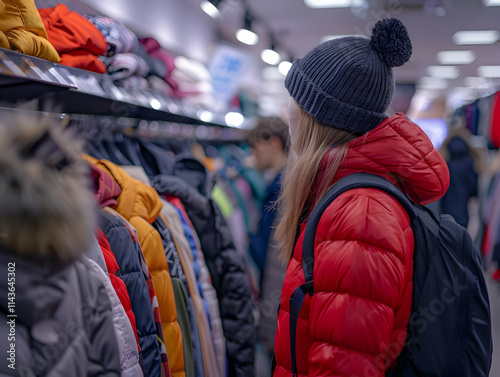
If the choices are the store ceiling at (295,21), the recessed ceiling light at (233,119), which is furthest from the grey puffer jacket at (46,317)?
the recessed ceiling light at (233,119)

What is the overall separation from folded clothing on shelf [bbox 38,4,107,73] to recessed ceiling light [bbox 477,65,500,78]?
8229 millimetres

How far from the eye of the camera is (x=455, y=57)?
7.89 m

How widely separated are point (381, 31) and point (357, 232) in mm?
502

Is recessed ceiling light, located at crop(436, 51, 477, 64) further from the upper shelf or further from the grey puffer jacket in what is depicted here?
the grey puffer jacket

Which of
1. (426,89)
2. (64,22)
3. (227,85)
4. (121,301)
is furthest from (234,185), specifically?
(426,89)

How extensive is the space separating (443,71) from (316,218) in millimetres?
9417

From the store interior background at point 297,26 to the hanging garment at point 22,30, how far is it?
0.53 meters

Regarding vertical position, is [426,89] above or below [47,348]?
above

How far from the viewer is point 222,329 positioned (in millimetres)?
1919

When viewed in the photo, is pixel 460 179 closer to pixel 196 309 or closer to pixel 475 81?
pixel 196 309

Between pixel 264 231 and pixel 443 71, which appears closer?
pixel 264 231

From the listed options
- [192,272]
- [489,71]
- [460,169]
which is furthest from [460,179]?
[489,71]

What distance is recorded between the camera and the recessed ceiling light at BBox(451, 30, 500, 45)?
20.1 feet

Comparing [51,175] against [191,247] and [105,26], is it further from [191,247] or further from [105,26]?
[105,26]
